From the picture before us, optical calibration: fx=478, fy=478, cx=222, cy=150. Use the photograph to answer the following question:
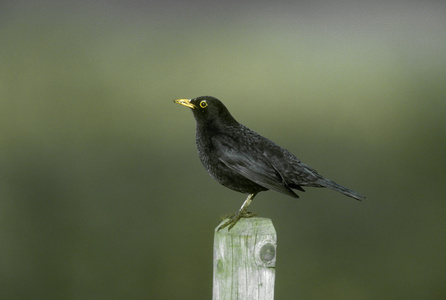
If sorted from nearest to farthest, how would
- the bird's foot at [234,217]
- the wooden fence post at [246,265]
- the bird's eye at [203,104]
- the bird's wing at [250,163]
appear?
the wooden fence post at [246,265] < the bird's foot at [234,217] < the bird's wing at [250,163] < the bird's eye at [203,104]

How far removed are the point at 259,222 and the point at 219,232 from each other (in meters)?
0.29

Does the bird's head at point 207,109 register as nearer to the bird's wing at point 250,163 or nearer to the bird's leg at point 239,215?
the bird's wing at point 250,163

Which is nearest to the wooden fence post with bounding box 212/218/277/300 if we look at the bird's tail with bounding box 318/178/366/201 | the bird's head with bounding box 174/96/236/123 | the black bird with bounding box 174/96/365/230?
the black bird with bounding box 174/96/365/230

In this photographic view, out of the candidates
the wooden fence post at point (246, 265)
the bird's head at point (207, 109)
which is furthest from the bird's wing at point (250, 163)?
the wooden fence post at point (246, 265)

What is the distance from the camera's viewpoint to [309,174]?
12.1 feet

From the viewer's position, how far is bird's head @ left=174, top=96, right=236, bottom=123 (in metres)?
3.86

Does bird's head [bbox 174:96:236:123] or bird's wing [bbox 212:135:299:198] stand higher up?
bird's head [bbox 174:96:236:123]

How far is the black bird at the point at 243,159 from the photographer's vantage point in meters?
3.59

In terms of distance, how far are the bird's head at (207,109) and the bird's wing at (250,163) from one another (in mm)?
205

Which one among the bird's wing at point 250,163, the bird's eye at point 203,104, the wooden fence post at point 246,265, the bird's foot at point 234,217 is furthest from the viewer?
the bird's eye at point 203,104

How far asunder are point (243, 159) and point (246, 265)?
966mm

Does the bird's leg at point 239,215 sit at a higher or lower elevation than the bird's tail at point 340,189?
lower

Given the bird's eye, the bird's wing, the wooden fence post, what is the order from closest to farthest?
1. the wooden fence post
2. the bird's wing
3. the bird's eye

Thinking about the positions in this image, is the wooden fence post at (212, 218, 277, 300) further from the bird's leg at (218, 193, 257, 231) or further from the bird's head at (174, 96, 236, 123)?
the bird's head at (174, 96, 236, 123)
